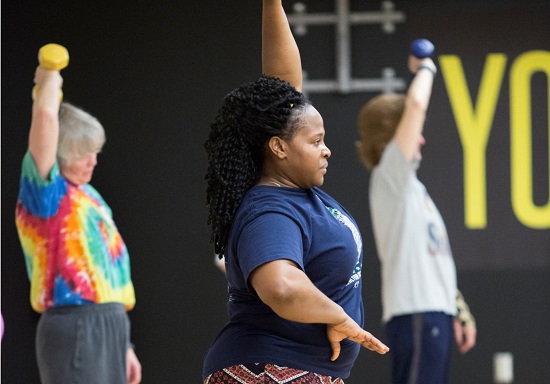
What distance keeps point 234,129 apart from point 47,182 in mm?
1743

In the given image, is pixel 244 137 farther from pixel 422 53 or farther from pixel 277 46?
pixel 422 53

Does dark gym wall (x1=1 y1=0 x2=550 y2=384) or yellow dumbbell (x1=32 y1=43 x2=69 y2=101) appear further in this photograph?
dark gym wall (x1=1 y1=0 x2=550 y2=384)

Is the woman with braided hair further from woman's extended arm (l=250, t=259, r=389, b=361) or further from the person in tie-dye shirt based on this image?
the person in tie-dye shirt

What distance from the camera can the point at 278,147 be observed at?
1.87 metres

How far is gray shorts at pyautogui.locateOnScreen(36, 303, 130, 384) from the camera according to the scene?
346 cm

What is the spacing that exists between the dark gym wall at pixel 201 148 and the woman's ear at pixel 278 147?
2.90 metres

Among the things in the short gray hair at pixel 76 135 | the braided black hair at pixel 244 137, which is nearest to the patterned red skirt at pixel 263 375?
the braided black hair at pixel 244 137

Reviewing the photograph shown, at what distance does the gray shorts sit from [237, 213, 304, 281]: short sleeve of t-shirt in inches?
74.2

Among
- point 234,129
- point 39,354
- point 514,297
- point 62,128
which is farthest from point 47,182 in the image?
point 514,297

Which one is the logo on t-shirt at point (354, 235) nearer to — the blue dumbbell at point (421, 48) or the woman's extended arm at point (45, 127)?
the woman's extended arm at point (45, 127)

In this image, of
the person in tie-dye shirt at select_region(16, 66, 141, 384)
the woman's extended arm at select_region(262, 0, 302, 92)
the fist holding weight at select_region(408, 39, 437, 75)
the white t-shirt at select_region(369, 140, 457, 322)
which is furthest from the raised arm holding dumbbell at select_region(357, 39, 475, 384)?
the woman's extended arm at select_region(262, 0, 302, 92)

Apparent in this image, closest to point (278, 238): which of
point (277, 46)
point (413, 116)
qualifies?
point (277, 46)

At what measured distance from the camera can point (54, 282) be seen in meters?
3.49

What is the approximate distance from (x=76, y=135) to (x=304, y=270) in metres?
2.11
